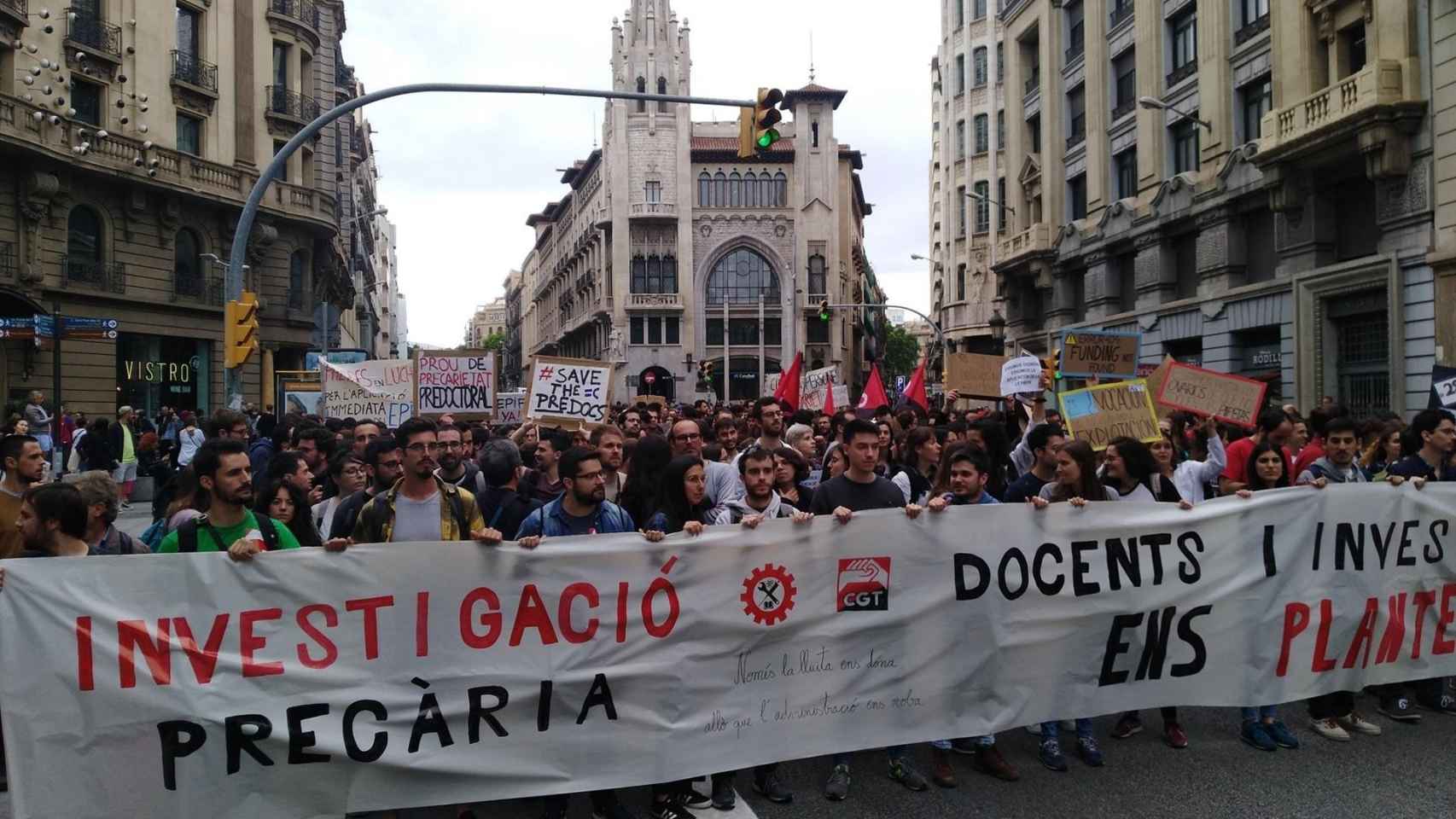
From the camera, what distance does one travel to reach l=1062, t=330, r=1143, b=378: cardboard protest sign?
12.2 m

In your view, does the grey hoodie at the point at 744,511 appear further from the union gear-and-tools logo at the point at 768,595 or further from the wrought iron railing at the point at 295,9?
the wrought iron railing at the point at 295,9

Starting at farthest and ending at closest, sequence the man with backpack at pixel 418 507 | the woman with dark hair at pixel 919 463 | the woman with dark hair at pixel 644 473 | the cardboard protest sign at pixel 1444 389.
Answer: the cardboard protest sign at pixel 1444 389, the woman with dark hair at pixel 919 463, the woman with dark hair at pixel 644 473, the man with backpack at pixel 418 507

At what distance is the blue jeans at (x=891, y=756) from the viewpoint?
534 cm

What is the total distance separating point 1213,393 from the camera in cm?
919

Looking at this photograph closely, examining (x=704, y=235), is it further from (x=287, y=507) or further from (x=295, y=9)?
(x=287, y=507)

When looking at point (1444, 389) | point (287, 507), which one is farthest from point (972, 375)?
point (287, 507)

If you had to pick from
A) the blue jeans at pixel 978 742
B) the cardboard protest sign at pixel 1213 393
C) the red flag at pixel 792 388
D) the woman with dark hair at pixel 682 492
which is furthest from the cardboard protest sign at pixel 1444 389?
the red flag at pixel 792 388

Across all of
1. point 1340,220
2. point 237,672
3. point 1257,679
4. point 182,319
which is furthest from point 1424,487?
point 182,319

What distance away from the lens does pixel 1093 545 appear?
5711 millimetres

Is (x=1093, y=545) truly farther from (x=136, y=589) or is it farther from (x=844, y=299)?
(x=844, y=299)

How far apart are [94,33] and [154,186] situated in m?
4.29

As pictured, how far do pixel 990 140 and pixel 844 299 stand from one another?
25053 millimetres

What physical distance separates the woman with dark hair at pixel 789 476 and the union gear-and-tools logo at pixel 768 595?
121 cm

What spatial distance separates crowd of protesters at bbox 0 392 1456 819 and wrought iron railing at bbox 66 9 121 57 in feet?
88.8
